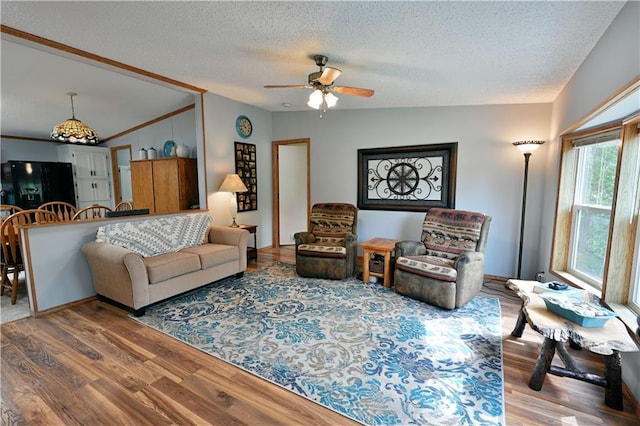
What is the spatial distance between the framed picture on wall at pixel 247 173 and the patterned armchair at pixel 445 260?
9.00ft

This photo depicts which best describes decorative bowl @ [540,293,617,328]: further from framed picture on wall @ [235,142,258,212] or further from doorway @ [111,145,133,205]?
doorway @ [111,145,133,205]

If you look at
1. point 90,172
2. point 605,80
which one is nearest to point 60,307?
point 90,172

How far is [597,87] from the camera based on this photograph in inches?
84.4

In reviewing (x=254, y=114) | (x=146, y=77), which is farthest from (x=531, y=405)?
(x=254, y=114)

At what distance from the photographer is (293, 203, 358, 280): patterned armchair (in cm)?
373

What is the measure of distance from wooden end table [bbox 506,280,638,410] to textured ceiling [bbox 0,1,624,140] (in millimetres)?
1958

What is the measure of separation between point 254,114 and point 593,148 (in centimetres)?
445

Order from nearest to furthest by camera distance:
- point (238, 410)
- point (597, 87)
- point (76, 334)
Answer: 1. point (238, 410)
2. point (597, 87)
3. point (76, 334)

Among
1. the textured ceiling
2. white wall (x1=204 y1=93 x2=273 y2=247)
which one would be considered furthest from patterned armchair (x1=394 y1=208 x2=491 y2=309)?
white wall (x1=204 y1=93 x2=273 y2=247)

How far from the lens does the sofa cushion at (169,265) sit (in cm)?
280

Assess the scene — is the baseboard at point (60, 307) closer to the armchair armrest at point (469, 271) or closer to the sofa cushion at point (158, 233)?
the sofa cushion at point (158, 233)

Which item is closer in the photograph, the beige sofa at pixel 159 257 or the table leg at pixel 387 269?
the beige sofa at pixel 159 257

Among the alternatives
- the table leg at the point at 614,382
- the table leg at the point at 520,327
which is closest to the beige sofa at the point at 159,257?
the table leg at the point at 520,327

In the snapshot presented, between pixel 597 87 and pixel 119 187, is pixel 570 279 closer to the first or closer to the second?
pixel 597 87
